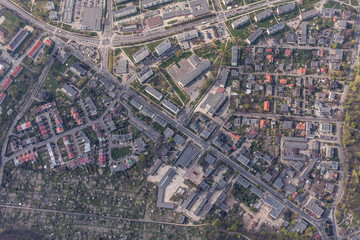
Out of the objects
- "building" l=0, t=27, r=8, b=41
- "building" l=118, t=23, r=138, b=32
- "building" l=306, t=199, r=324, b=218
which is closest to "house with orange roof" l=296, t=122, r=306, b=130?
"building" l=306, t=199, r=324, b=218

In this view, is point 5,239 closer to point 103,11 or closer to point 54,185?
point 54,185

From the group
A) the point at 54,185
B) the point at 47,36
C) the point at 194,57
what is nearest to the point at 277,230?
the point at 194,57

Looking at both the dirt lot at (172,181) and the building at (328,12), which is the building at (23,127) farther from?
the building at (328,12)

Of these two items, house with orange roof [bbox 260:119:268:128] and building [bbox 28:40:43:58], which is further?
building [bbox 28:40:43:58]

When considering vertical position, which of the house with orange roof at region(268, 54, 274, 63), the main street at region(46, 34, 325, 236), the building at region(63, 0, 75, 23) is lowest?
the main street at region(46, 34, 325, 236)

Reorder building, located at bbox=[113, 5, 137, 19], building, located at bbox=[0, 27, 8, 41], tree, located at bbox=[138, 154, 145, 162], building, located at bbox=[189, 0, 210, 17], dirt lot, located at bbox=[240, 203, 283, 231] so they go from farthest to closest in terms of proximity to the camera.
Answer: building, located at bbox=[0, 27, 8, 41] → building, located at bbox=[113, 5, 137, 19] → building, located at bbox=[189, 0, 210, 17] → tree, located at bbox=[138, 154, 145, 162] → dirt lot, located at bbox=[240, 203, 283, 231]

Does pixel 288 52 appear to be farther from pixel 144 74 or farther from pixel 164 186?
pixel 164 186

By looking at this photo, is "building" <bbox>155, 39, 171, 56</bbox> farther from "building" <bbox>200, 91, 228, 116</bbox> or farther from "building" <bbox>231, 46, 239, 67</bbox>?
"building" <bbox>200, 91, 228, 116</bbox>
